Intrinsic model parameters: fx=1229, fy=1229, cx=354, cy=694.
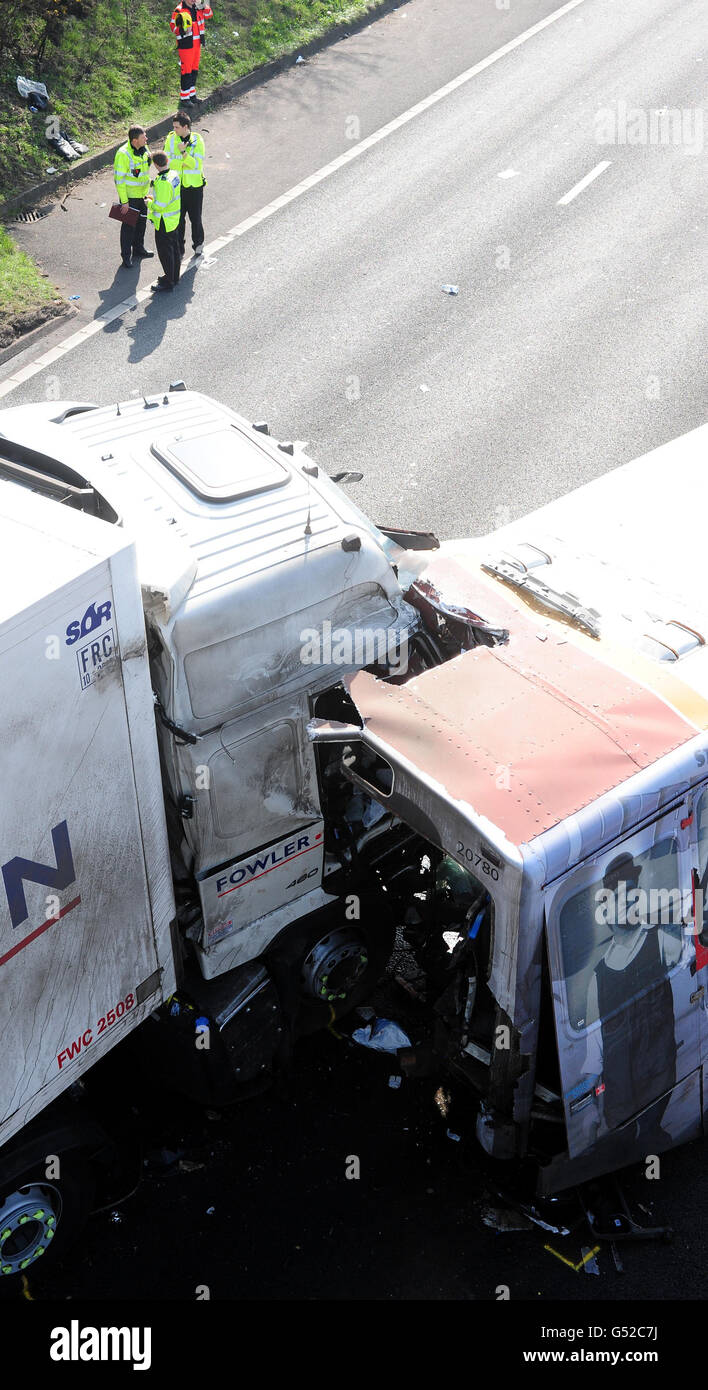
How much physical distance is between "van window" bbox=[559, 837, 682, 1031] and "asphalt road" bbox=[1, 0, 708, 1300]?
1149 millimetres

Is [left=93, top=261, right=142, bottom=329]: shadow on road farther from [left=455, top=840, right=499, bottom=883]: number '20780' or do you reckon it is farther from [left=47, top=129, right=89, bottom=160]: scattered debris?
[left=455, top=840, right=499, bottom=883]: number '20780'

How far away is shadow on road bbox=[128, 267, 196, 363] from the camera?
11.0 metres

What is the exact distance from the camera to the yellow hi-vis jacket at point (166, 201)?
37.7 ft

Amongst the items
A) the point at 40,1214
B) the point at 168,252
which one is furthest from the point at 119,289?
the point at 40,1214

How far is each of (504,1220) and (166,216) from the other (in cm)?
965

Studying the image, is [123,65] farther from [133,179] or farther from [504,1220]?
[504,1220]

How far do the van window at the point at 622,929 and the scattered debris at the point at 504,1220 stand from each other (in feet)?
3.59

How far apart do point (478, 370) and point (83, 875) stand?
7879mm

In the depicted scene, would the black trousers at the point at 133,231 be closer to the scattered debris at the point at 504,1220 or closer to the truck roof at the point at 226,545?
the truck roof at the point at 226,545

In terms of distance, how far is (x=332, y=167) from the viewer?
46.5ft

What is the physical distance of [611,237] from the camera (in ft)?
43.1

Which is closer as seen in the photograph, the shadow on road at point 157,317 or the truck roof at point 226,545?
the truck roof at point 226,545

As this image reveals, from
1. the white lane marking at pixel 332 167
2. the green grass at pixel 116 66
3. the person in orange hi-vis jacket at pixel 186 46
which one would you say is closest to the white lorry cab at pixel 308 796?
the white lane marking at pixel 332 167

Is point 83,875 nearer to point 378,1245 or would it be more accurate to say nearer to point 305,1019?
point 305,1019
